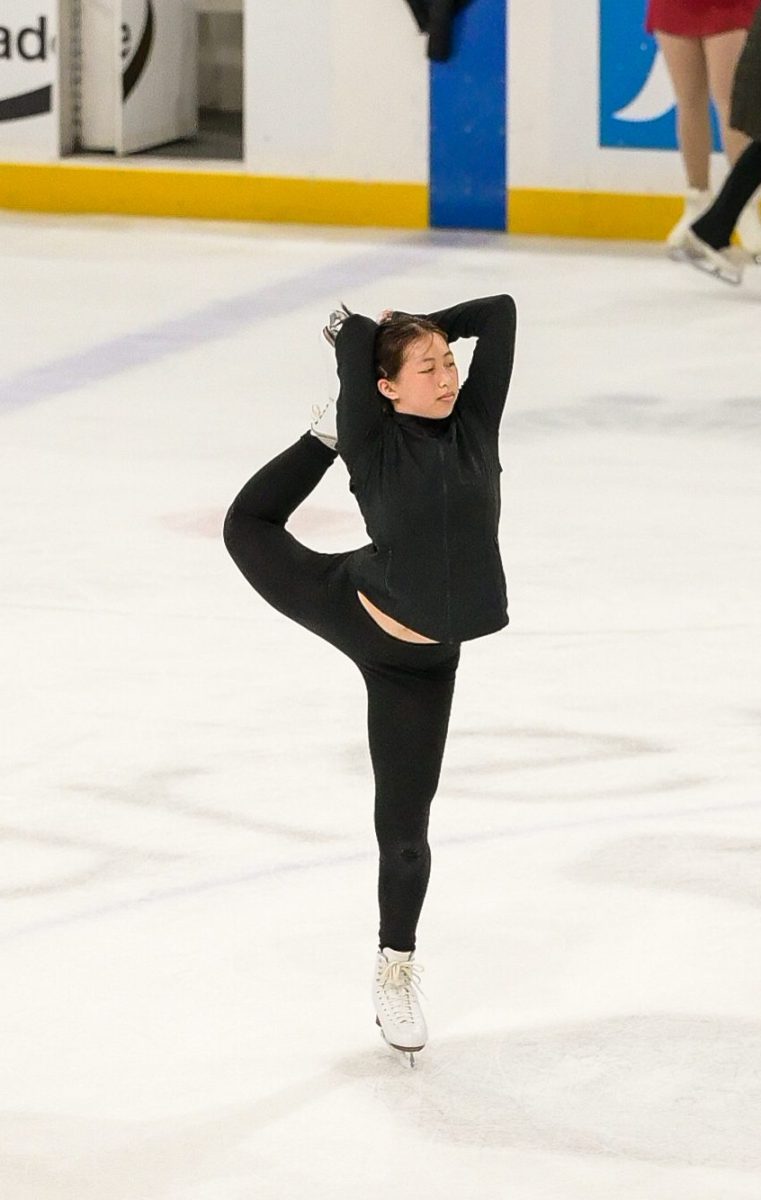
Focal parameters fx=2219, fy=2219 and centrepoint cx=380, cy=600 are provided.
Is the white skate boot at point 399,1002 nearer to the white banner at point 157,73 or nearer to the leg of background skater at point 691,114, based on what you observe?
the leg of background skater at point 691,114

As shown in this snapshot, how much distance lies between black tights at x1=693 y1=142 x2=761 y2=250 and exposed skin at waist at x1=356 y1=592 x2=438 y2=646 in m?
5.37

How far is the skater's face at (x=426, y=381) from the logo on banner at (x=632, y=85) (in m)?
6.74

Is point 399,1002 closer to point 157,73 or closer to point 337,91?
point 337,91

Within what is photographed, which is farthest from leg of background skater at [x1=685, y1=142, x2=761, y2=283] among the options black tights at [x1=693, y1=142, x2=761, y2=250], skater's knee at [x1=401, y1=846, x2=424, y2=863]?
skater's knee at [x1=401, y1=846, x2=424, y2=863]

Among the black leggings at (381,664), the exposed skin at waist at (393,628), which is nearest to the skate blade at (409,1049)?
the black leggings at (381,664)

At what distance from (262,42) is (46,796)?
668 centimetres

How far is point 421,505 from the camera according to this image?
2.59m

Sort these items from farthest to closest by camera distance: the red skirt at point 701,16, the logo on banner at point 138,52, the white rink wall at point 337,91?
the logo on banner at point 138,52 < the white rink wall at point 337,91 < the red skirt at point 701,16

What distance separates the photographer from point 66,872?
3.33 meters

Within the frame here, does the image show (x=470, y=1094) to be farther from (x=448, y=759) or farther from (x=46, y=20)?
(x=46, y=20)

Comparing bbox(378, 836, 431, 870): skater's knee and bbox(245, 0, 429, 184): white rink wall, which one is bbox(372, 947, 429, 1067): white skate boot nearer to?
bbox(378, 836, 431, 870): skater's knee

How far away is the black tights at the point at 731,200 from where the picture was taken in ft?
25.1

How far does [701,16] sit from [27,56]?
3.36 m

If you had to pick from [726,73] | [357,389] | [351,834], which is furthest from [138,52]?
[357,389]
